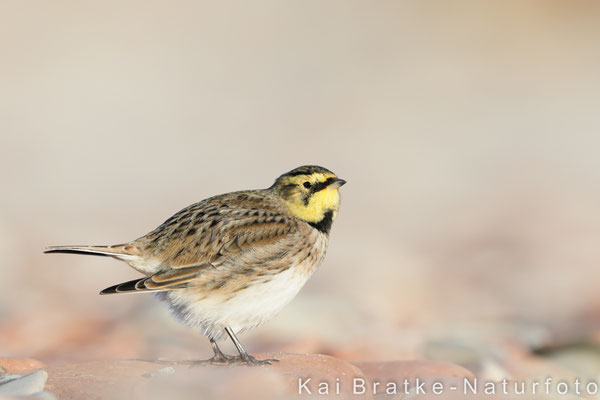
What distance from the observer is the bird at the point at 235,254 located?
6250 millimetres

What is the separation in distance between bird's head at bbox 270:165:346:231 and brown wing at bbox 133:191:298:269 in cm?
10

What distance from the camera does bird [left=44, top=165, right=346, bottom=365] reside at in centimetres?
625

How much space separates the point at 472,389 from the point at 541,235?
22.5 feet

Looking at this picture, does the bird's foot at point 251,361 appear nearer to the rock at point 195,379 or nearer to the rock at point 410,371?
the rock at point 195,379

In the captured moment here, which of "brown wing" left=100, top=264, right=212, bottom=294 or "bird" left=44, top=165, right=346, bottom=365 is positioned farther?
"bird" left=44, top=165, right=346, bottom=365

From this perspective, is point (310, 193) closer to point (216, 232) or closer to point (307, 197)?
point (307, 197)

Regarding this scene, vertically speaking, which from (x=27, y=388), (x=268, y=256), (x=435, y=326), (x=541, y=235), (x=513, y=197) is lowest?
(x=27, y=388)

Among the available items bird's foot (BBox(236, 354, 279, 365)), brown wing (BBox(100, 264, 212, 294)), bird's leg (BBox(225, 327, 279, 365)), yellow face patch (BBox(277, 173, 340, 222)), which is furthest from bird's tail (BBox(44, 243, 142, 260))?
yellow face patch (BBox(277, 173, 340, 222))

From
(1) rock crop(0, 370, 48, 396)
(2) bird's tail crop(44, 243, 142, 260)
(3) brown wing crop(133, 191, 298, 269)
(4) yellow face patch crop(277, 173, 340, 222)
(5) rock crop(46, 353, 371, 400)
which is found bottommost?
(1) rock crop(0, 370, 48, 396)

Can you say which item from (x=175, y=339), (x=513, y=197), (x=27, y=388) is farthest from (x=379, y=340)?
(x=513, y=197)

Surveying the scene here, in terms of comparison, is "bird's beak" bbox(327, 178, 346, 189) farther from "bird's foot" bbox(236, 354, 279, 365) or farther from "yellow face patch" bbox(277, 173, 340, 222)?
"bird's foot" bbox(236, 354, 279, 365)

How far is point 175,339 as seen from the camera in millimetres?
8641

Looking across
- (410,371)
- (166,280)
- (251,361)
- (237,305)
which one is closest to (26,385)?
(166,280)

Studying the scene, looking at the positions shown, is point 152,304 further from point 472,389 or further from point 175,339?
point 472,389
